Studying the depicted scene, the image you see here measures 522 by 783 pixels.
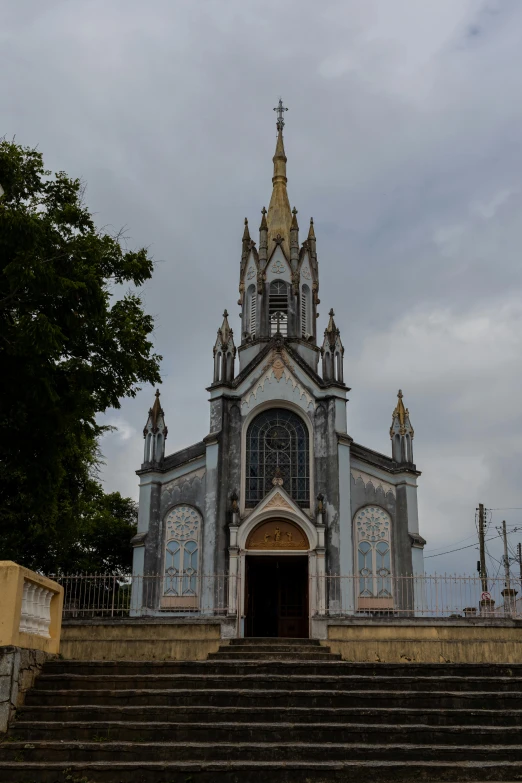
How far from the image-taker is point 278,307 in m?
28.8

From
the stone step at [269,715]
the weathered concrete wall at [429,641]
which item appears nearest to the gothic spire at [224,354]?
the weathered concrete wall at [429,641]

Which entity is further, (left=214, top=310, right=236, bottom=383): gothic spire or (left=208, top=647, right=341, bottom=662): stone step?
(left=214, top=310, right=236, bottom=383): gothic spire

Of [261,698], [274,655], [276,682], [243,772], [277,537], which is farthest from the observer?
[277,537]

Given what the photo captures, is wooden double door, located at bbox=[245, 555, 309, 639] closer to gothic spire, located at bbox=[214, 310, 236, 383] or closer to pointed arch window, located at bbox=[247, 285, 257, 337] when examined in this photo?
gothic spire, located at bbox=[214, 310, 236, 383]

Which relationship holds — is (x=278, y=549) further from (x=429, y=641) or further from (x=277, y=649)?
(x=429, y=641)

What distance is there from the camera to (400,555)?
2409cm

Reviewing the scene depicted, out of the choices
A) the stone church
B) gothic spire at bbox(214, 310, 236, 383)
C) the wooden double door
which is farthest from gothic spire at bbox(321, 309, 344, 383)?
the wooden double door

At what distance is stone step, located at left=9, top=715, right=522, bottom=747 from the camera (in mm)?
9211

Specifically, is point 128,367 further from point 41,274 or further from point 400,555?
point 400,555

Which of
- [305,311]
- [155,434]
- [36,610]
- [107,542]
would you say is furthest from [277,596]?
[107,542]

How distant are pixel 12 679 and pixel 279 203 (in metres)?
25.6

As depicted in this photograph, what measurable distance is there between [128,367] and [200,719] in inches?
254

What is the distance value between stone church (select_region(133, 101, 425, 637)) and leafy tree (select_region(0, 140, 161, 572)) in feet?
29.9

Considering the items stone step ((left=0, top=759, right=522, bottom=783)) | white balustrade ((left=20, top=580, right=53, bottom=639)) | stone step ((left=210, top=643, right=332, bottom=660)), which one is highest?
white balustrade ((left=20, top=580, right=53, bottom=639))
